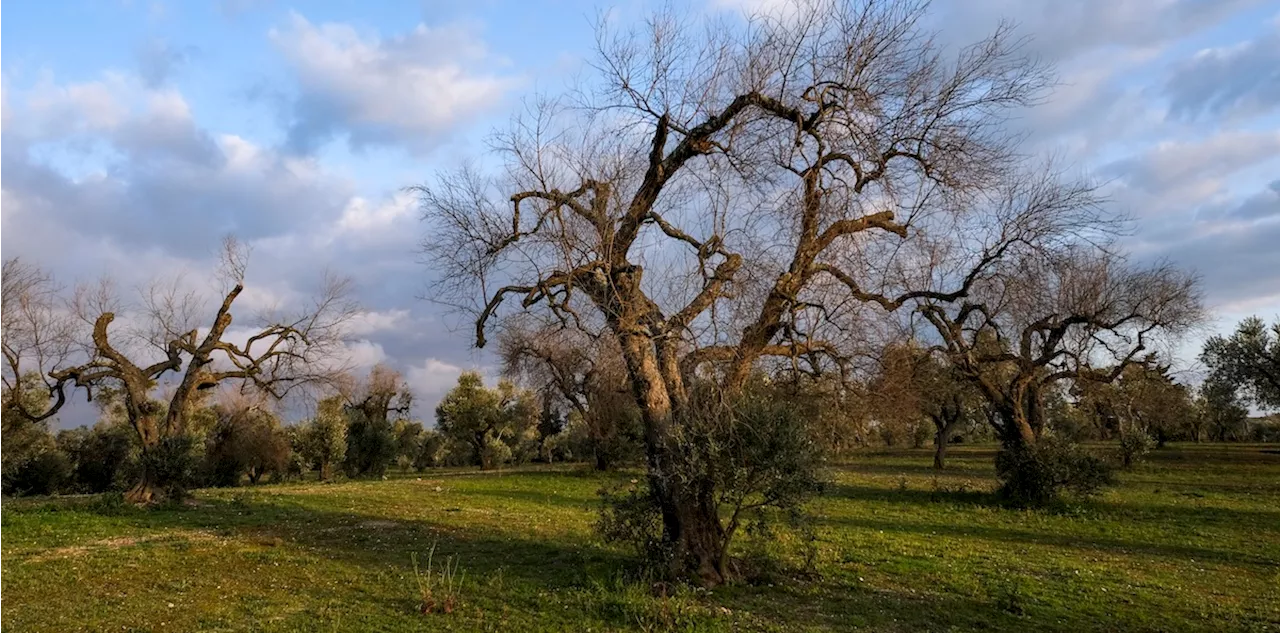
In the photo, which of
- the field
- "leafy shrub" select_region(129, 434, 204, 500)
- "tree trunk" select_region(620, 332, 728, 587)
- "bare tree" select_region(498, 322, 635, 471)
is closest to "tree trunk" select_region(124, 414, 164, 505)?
"leafy shrub" select_region(129, 434, 204, 500)

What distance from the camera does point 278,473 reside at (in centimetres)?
3666

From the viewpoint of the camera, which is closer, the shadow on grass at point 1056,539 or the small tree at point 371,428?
the shadow on grass at point 1056,539

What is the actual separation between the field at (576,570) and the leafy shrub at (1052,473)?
0.67 metres

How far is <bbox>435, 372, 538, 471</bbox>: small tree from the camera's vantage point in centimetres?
4356

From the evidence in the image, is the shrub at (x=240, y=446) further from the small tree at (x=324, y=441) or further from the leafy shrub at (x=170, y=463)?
the leafy shrub at (x=170, y=463)

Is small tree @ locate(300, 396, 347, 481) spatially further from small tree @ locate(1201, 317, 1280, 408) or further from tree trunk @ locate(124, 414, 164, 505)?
small tree @ locate(1201, 317, 1280, 408)

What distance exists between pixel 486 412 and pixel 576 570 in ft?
114

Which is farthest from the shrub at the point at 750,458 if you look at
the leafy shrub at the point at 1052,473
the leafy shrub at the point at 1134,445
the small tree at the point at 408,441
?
the small tree at the point at 408,441

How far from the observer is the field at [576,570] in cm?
792

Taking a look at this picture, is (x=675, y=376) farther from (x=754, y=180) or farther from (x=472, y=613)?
(x=472, y=613)

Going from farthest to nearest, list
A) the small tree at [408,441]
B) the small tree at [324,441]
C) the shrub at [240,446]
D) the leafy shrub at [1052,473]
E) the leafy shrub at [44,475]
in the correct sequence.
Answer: the small tree at [408,441], the small tree at [324,441], the shrub at [240,446], the leafy shrub at [44,475], the leafy shrub at [1052,473]

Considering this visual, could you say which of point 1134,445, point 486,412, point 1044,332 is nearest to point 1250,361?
point 1134,445

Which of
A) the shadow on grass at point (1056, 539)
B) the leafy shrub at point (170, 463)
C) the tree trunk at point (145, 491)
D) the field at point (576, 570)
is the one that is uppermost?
the leafy shrub at point (170, 463)

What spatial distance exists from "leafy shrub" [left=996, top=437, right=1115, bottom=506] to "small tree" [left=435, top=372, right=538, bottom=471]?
27.4 m
